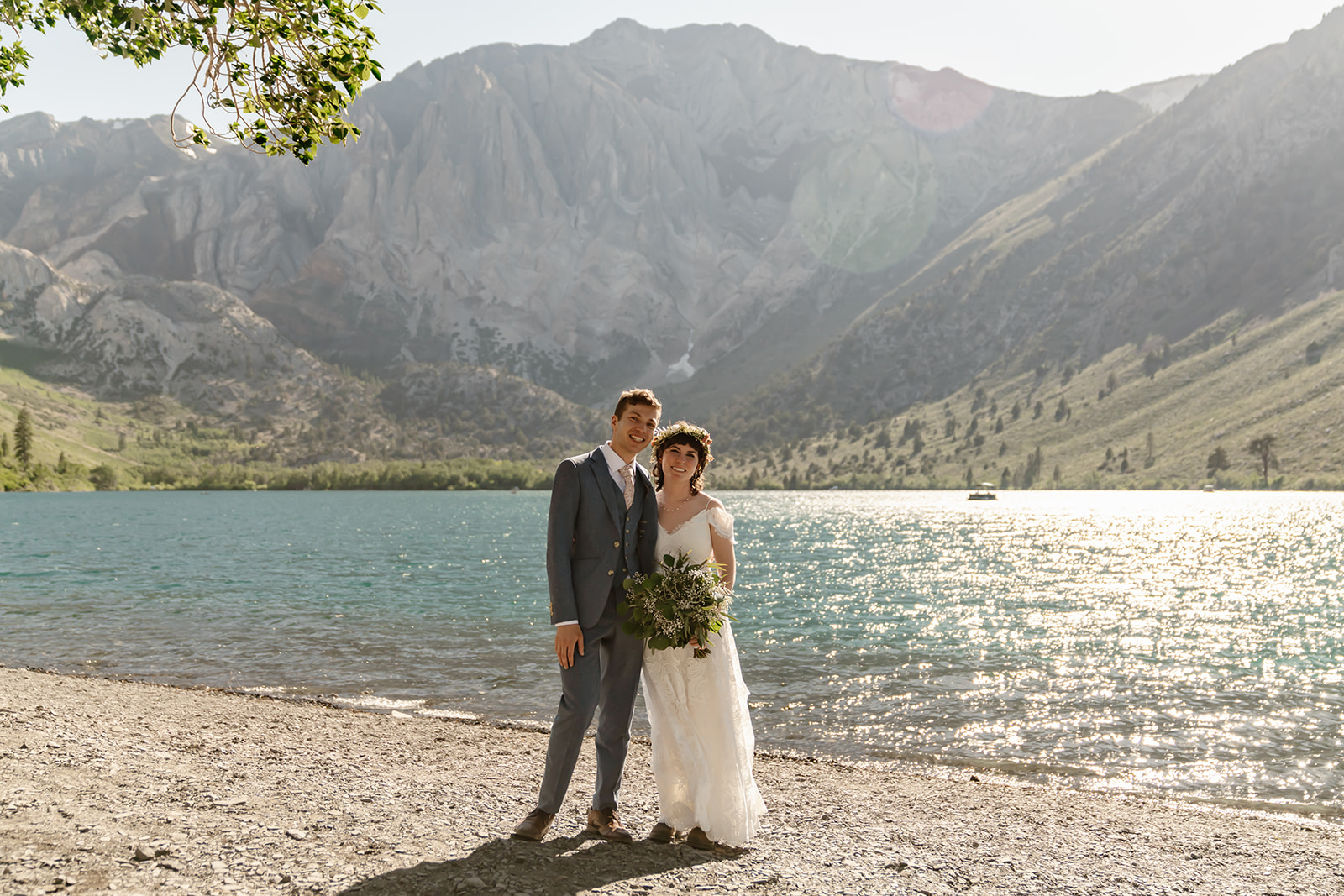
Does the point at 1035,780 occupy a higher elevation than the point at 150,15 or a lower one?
lower

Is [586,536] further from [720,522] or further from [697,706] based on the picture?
[697,706]

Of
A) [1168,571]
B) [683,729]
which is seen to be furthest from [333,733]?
[1168,571]

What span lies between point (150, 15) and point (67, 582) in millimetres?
45650

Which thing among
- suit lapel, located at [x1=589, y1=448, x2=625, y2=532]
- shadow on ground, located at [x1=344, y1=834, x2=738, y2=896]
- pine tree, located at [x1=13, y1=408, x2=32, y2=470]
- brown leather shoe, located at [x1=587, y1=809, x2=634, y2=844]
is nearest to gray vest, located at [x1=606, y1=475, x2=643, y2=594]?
suit lapel, located at [x1=589, y1=448, x2=625, y2=532]

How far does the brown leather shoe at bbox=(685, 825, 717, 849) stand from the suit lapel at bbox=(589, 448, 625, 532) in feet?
11.5

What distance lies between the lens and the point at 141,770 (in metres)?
11.6

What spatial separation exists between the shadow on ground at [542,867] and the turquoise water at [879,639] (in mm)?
8943

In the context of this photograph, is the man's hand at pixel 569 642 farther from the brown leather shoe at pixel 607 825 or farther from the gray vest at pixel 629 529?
the brown leather shoe at pixel 607 825

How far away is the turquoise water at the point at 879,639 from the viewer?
18.0 meters

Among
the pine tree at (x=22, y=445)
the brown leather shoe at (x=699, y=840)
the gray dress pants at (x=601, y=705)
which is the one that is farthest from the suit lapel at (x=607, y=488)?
the pine tree at (x=22, y=445)

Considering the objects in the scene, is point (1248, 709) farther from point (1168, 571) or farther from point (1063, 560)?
point (1063, 560)

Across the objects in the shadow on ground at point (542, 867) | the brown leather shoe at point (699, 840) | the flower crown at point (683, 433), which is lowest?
the shadow on ground at point (542, 867)

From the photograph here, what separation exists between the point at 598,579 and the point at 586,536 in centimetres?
47

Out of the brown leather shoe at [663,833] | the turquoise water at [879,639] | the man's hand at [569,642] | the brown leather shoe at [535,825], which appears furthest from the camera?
the turquoise water at [879,639]
